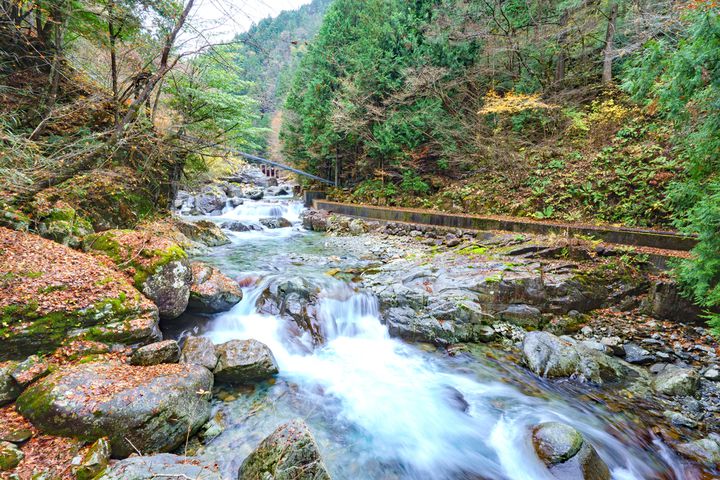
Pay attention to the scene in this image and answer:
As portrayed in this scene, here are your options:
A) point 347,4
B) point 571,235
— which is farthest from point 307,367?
point 347,4

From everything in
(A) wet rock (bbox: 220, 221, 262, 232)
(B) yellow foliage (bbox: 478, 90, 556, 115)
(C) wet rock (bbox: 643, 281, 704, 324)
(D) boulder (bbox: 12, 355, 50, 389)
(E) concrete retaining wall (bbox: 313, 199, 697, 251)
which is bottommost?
(D) boulder (bbox: 12, 355, 50, 389)

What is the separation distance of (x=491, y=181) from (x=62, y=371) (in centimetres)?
1312

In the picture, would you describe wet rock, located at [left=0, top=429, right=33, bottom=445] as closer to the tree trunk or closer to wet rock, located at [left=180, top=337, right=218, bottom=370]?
wet rock, located at [left=180, top=337, right=218, bottom=370]

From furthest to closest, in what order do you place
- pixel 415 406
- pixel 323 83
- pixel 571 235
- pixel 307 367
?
1. pixel 323 83
2. pixel 571 235
3. pixel 307 367
4. pixel 415 406

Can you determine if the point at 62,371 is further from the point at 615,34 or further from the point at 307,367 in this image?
the point at 615,34

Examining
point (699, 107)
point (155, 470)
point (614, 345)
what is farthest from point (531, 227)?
point (155, 470)

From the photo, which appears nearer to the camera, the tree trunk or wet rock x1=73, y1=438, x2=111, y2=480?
wet rock x1=73, y1=438, x2=111, y2=480

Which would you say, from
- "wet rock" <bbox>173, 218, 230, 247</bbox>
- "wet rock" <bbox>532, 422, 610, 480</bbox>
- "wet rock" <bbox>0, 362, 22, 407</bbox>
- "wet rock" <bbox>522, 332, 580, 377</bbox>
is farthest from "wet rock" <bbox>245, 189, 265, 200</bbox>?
"wet rock" <bbox>532, 422, 610, 480</bbox>

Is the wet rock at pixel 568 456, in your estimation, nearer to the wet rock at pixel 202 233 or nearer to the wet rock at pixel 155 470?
the wet rock at pixel 155 470

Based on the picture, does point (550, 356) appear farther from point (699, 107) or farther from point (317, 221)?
point (317, 221)

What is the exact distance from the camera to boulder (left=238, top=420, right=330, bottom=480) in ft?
8.54

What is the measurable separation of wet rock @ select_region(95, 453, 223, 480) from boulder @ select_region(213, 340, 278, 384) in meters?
1.61

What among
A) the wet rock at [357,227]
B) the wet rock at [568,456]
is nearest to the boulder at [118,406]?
the wet rock at [568,456]

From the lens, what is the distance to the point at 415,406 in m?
4.69
